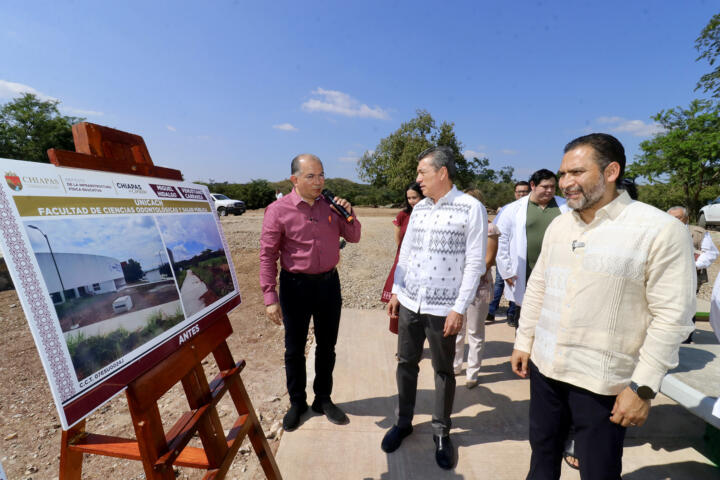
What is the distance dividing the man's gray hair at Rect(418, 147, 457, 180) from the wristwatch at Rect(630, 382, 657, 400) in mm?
1492

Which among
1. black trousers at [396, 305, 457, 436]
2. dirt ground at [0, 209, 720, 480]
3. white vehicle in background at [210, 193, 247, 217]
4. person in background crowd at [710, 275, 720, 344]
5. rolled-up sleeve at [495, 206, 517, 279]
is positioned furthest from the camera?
white vehicle in background at [210, 193, 247, 217]

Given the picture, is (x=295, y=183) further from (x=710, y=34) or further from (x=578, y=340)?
(x=710, y=34)

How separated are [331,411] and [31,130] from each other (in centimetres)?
3304

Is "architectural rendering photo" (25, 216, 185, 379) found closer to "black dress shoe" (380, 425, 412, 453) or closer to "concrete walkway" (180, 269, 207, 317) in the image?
"concrete walkway" (180, 269, 207, 317)

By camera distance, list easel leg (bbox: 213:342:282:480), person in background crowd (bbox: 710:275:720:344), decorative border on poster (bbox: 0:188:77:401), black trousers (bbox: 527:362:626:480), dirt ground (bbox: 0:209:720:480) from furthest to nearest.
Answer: dirt ground (bbox: 0:209:720:480) < easel leg (bbox: 213:342:282:480) < person in background crowd (bbox: 710:275:720:344) < black trousers (bbox: 527:362:626:480) < decorative border on poster (bbox: 0:188:77:401)

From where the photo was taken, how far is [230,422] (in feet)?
9.28

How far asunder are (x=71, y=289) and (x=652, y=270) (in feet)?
7.21

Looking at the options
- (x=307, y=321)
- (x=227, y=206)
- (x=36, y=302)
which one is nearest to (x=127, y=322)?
(x=36, y=302)

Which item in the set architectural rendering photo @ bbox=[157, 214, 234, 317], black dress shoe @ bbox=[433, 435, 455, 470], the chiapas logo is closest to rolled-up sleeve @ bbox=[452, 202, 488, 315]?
black dress shoe @ bbox=[433, 435, 455, 470]

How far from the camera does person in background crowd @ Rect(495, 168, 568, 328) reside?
3.44m

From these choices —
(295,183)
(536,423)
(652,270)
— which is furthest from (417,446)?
(295,183)

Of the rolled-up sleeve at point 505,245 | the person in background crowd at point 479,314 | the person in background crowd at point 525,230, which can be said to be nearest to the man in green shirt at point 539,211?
the person in background crowd at point 525,230

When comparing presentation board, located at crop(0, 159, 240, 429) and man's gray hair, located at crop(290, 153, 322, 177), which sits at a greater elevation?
man's gray hair, located at crop(290, 153, 322, 177)

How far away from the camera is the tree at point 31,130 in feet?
74.0
